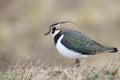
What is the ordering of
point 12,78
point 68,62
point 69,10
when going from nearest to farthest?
1. point 12,78
2. point 68,62
3. point 69,10

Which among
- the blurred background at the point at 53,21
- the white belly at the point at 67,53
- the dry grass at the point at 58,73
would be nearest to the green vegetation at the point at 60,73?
the dry grass at the point at 58,73

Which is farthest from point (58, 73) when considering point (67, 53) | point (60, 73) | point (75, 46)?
point (75, 46)

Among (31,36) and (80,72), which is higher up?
(80,72)

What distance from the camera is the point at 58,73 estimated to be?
11703mm

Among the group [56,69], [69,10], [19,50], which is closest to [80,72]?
[56,69]

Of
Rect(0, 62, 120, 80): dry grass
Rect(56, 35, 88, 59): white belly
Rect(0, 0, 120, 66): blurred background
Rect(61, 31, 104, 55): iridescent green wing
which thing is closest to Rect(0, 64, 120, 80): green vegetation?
Rect(0, 62, 120, 80): dry grass

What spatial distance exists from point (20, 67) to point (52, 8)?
1856 cm

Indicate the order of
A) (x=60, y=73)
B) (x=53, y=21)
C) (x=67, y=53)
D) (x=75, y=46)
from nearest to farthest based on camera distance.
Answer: (x=60, y=73), (x=67, y=53), (x=75, y=46), (x=53, y=21)

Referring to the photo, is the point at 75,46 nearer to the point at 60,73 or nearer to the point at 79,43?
the point at 79,43

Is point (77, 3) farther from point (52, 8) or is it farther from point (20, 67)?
point (20, 67)

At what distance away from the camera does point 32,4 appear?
31.8m

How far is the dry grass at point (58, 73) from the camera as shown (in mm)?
11422

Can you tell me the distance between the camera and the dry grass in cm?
1142

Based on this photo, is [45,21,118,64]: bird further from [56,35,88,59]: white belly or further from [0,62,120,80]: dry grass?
[0,62,120,80]: dry grass
